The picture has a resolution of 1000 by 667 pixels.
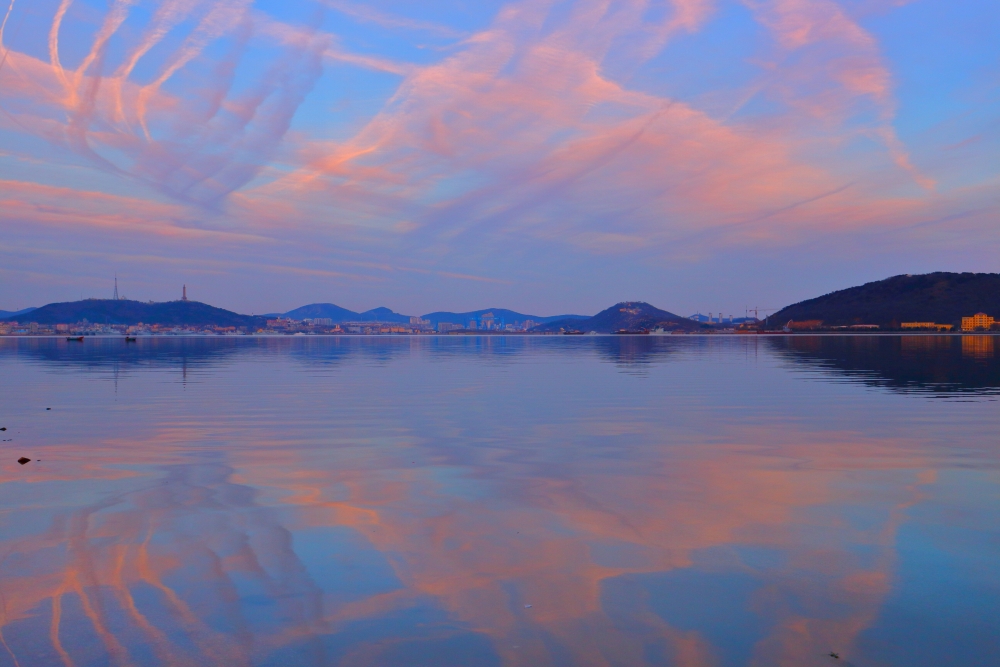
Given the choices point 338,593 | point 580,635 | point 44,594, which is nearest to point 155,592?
point 44,594

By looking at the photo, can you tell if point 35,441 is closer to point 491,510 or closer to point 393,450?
point 393,450

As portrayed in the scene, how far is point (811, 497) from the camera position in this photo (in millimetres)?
10828

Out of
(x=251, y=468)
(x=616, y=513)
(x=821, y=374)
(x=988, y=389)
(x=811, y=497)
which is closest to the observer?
(x=616, y=513)

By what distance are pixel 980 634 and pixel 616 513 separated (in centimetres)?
474

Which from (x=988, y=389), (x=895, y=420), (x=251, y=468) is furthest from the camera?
(x=988, y=389)

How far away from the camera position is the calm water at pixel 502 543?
5.88m

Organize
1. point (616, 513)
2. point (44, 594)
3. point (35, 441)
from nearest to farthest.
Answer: point (44, 594) < point (616, 513) < point (35, 441)

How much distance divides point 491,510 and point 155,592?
474cm

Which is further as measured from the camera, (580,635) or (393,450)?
(393,450)

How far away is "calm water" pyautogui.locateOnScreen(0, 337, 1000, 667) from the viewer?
5875 millimetres

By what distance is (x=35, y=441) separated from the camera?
54.6 ft

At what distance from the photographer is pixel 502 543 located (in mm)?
8555

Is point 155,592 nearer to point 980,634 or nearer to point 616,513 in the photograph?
point 616,513

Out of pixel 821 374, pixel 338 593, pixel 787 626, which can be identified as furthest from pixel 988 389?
pixel 338 593
